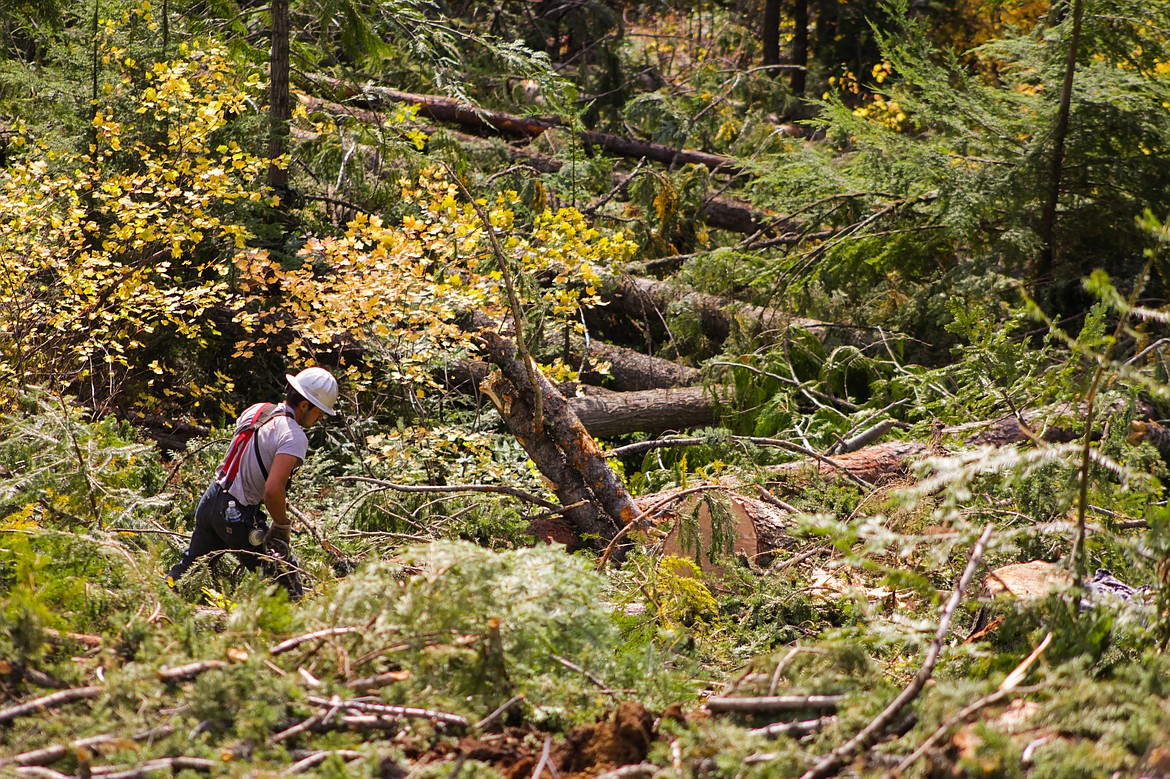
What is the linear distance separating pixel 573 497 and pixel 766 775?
3317mm

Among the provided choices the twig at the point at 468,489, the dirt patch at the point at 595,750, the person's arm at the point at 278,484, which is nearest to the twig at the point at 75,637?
the dirt patch at the point at 595,750

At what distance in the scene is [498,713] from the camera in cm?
237

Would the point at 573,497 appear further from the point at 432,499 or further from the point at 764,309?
the point at 764,309

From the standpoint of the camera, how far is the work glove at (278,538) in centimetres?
426

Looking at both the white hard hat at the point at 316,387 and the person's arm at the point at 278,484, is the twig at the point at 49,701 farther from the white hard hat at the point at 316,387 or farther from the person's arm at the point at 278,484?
the white hard hat at the point at 316,387

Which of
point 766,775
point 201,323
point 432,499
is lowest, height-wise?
point 432,499

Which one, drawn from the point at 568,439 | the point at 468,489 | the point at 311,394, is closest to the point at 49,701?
the point at 311,394

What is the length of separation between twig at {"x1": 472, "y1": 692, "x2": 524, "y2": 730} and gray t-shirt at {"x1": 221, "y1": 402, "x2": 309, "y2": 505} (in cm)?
206

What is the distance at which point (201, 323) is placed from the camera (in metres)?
6.88

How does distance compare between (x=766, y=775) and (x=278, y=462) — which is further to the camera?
(x=278, y=462)

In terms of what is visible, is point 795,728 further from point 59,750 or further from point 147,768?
point 59,750

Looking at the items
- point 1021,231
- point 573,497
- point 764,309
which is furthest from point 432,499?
point 1021,231

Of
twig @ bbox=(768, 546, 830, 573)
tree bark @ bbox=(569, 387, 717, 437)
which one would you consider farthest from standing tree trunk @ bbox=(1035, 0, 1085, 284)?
twig @ bbox=(768, 546, 830, 573)

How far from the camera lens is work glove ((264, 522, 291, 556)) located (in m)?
4.26
